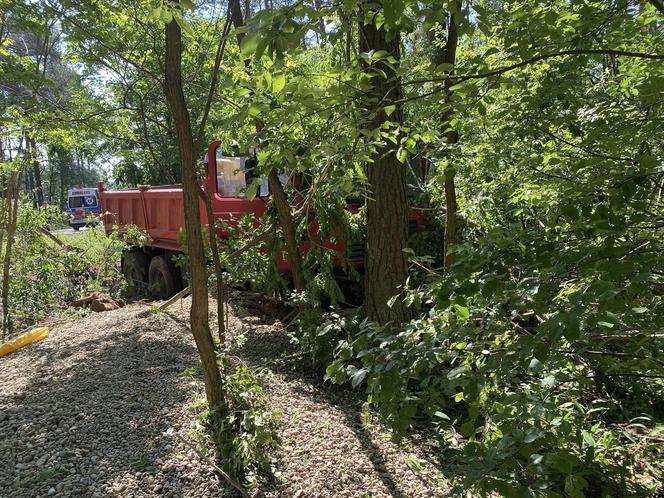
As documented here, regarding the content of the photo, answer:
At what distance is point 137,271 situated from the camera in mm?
8906

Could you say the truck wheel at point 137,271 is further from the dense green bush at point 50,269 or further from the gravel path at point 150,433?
the gravel path at point 150,433

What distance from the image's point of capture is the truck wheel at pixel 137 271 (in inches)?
349

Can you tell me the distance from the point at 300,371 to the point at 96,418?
1746mm

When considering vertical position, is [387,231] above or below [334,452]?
above

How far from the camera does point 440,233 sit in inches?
229

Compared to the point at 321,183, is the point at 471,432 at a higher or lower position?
lower

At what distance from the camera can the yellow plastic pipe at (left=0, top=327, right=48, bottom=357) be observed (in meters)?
5.36

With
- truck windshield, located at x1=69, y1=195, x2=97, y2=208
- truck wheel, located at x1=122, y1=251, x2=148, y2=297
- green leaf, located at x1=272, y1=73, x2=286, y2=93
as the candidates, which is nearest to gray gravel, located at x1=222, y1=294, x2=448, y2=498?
green leaf, located at x1=272, y1=73, x2=286, y2=93

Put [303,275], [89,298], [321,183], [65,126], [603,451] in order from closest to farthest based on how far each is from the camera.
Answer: [603,451], [321,183], [303,275], [65,126], [89,298]

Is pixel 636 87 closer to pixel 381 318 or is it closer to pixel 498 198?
pixel 498 198

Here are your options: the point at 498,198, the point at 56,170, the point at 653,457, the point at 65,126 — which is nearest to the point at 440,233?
the point at 498,198

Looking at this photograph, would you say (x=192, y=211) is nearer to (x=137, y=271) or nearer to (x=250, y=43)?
(x=250, y=43)

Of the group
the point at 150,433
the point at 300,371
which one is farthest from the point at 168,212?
the point at 150,433

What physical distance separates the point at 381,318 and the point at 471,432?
2332 millimetres
